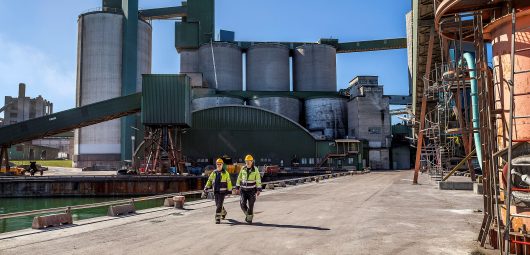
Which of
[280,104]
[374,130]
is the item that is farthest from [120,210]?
[374,130]

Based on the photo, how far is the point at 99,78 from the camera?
77938 mm

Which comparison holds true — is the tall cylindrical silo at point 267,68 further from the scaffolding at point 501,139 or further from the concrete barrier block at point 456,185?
the scaffolding at point 501,139

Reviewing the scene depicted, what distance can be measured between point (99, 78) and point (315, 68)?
4371 centimetres

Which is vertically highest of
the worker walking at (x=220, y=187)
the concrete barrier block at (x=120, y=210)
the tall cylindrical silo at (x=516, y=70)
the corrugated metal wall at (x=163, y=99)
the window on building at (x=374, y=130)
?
the corrugated metal wall at (x=163, y=99)

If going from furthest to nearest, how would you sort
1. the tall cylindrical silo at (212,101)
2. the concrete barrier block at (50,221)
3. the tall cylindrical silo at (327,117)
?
1. the tall cylindrical silo at (327,117)
2. the tall cylindrical silo at (212,101)
3. the concrete barrier block at (50,221)

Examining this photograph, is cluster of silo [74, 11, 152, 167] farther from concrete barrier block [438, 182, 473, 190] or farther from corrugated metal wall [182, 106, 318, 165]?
concrete barrier block [438, 182, 473, 190]

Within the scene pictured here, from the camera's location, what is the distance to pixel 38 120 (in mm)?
50500

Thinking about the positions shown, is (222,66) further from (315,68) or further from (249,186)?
(249,186)

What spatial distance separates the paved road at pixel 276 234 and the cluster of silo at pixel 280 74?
64.6m

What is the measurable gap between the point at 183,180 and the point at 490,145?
39500 mm

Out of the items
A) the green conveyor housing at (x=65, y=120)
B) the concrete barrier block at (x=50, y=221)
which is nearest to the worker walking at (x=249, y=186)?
the concrete barrier block at (x=50, y=221)

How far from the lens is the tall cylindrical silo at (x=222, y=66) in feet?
278

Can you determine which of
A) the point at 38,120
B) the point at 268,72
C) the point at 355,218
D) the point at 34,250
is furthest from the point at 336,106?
the point at 34,250

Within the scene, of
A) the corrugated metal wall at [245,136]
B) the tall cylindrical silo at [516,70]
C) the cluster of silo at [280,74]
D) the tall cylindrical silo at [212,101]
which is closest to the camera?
the tall cylindrical silo at [516,70]
